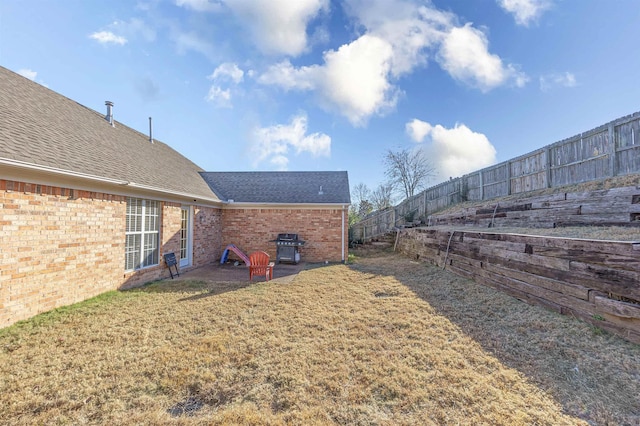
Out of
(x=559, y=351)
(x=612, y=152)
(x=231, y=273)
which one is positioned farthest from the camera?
(x=231, y=273)

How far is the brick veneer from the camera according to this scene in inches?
160

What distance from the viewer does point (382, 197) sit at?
89.2 feet

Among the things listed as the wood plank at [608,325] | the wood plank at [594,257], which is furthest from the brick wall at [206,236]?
the wood plank at [608,325]

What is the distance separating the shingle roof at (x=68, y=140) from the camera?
4.58m

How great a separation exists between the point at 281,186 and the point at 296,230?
104 inches

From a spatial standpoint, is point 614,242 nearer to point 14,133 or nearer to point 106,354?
point 106,354

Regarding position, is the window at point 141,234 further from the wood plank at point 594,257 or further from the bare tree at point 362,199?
the bare tree at point 362,199

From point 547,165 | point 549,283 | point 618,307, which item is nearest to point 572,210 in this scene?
point 549,283

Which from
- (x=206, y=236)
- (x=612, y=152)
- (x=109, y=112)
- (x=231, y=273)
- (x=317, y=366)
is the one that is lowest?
(x=231, y=273)

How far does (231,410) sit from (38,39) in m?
9.84

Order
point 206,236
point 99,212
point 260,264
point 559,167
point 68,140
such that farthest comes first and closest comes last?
1. point 206,236
2. point 559,167
3. point 260,264
4. point 68,140
5. point 99,212

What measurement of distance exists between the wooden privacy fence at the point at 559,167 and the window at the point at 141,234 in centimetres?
1084

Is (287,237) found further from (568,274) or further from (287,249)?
(568,274)

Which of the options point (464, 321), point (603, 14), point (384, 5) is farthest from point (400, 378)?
point (603, 14)
